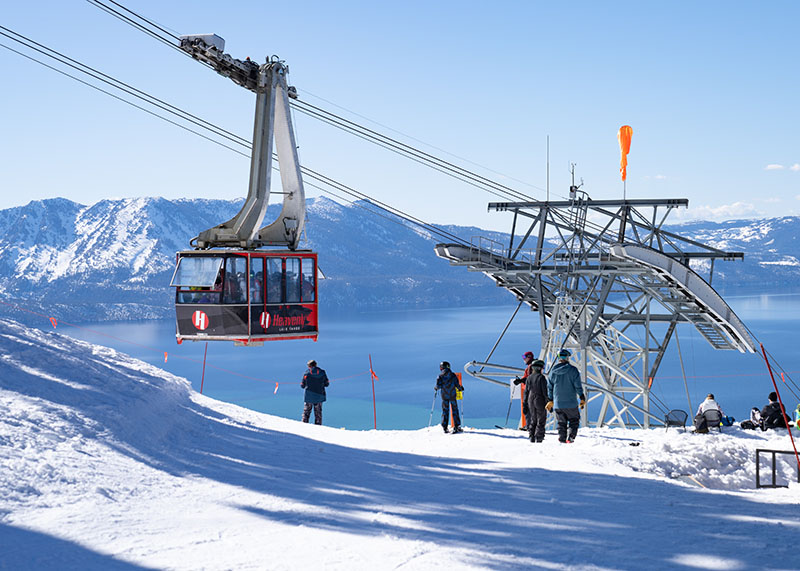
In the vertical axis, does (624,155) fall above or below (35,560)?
above

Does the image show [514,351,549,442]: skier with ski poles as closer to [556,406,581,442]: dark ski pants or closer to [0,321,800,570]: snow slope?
[556,406,581,442]: dark ski pants

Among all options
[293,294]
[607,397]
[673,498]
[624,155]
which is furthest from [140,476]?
[607,397]

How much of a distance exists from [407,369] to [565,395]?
Answer: 9100 centimetres

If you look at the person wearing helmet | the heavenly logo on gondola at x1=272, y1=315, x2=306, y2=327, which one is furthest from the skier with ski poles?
the heavenly logo on gondola at x1=272, y1=315, x2=306, y2=327

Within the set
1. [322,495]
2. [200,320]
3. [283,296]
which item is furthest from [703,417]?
[322,495]

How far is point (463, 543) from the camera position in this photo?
637cm

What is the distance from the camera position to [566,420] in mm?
12992

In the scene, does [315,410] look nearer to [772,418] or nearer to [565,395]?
[565,395]

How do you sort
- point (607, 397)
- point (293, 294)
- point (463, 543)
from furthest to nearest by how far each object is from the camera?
point (607, 397) → point (293, 294) → point (463, 543)

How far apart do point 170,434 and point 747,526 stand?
7.61 m

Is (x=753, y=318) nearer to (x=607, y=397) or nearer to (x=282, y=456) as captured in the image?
(x=607, y=397)

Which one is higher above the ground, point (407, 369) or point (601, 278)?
point (601, 278)

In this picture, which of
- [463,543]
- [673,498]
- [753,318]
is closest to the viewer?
[463,543]

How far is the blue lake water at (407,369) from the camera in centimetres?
7450
